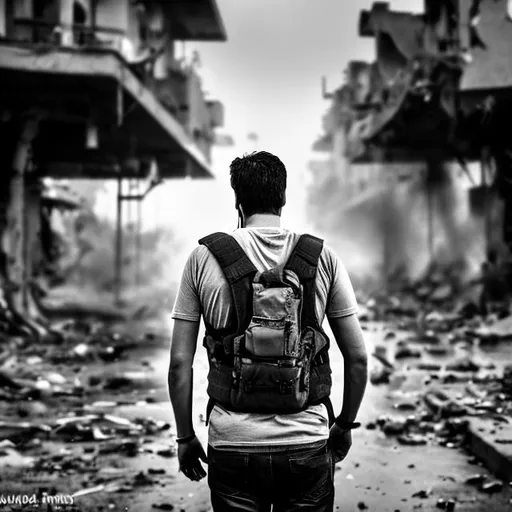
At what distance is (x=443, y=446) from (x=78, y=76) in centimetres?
865

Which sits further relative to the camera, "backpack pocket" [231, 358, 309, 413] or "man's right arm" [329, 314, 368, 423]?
"man's right arm" [329, 314, 368, 423]

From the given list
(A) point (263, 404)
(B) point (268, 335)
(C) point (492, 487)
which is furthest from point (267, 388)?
(C) point (492, 487)

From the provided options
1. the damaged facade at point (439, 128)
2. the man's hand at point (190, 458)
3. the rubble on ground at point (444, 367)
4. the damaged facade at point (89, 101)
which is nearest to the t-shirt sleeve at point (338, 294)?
the man's hand at point (190, 458)

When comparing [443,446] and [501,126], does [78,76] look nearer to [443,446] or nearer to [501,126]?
[443,446]

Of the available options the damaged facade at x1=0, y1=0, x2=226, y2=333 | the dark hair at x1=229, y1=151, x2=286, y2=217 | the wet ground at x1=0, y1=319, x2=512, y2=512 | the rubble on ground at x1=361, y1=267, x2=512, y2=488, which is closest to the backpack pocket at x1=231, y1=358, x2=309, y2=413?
the dark hair at x1=229, y1=151, x2=286, y2=217

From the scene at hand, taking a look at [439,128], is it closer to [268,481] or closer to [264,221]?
[264,221]

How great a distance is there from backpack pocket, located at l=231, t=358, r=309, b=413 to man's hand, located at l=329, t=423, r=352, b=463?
332 millimetres

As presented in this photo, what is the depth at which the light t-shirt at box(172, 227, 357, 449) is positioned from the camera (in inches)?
75.2

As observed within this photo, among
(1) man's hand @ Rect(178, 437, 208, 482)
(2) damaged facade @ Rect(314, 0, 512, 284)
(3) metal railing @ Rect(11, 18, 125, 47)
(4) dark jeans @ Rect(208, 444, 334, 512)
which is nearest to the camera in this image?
(4) dark jeans @ Rect(208, 444, 334, 512)

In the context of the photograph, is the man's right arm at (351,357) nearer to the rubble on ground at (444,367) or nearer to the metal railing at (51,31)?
the rubble on ground at (444,367)

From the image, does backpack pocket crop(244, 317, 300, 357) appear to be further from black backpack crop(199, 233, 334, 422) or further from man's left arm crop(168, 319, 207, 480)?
man's left arm crop(168, 319, 207, 480)

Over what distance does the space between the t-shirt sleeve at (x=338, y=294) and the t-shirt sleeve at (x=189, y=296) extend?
1.32 feet

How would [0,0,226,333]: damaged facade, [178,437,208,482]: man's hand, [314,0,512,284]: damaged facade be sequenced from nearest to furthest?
[178,437,208,482]: man's hand < [0,0,226,333]: damaged facade < [314,0,512,284]: damaged facade

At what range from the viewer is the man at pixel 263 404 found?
1.89 metres
